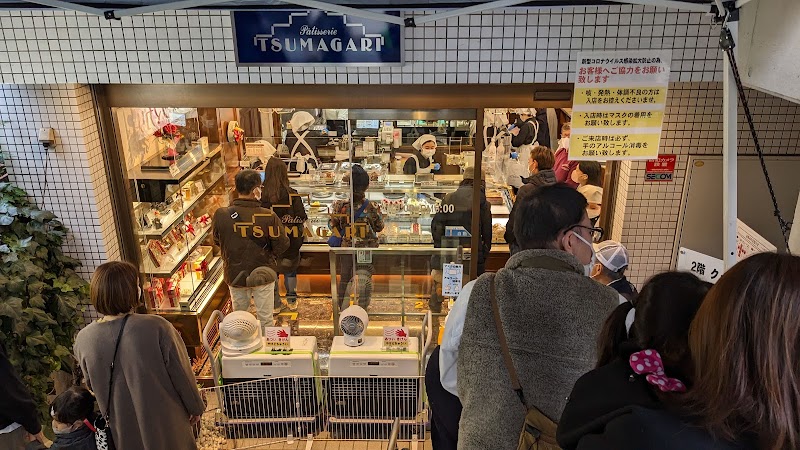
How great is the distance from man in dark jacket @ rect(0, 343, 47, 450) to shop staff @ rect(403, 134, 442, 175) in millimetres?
3361

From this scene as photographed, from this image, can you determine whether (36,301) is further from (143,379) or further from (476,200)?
(476,200)

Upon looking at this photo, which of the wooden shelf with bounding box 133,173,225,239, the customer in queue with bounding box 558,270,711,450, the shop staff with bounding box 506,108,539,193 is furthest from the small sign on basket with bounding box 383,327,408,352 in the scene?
the shop staff with bounding box 506,108,539,193

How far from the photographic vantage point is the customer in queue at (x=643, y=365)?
1.56 metres

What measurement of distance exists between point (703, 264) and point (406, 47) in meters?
2.24

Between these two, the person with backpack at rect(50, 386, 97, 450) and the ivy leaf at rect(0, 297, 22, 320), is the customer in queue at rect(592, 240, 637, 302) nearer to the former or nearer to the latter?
the person with backpack at rect(50, 386, 97, 450)

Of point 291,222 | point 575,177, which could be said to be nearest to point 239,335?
point 291,222

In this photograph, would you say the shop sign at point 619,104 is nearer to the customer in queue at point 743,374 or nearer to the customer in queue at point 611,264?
the customer in queue at point 611,264

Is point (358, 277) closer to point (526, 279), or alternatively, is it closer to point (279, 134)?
point (279, 134)

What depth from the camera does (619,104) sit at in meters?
4.03

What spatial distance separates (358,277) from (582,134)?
2.32m

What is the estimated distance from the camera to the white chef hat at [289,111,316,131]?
5293 mm

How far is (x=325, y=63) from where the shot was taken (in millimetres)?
3980


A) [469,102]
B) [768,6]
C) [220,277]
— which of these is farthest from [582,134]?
[220,277]

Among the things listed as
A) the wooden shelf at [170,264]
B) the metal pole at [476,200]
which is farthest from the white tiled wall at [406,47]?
the wooden shelf at [170,264]
